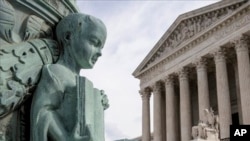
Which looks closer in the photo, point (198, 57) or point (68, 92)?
point (68, 92)

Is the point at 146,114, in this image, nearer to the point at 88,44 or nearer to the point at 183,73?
the point at 183,73

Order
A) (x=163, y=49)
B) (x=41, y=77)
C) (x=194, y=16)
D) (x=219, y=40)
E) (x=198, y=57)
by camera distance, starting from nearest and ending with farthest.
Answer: (x=41, y=77) < (x=219, y=40) < (x=198, y=57) < (x=194, y=16) < (x=163, y=49)

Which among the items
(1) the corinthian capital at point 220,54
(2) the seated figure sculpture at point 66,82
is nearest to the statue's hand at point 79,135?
(2) the seated figure sculpture at point 66,82

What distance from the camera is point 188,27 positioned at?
1264 inches

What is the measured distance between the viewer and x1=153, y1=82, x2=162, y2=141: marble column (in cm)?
3359

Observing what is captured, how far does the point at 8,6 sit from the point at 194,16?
99.2 ft

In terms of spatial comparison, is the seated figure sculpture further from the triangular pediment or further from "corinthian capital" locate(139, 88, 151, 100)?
"corinthian capital" locate(139, 88, 151, 100)

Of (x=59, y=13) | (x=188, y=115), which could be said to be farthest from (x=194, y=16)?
(x=59, y=13)

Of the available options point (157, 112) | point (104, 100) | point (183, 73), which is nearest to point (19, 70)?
point (104, 100)

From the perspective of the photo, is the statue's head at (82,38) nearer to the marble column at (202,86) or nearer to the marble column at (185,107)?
the marble column at (202,86)

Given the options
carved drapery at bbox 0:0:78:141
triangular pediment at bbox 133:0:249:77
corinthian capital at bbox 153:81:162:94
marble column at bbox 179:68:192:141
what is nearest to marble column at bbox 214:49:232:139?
triangular pediment at bbox 133:0:249:77

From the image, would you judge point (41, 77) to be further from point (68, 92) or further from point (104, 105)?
point (104, 105)

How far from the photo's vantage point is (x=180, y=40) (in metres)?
32.7

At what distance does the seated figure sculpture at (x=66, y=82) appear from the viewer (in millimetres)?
2271
